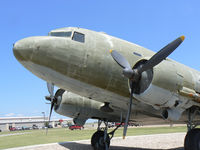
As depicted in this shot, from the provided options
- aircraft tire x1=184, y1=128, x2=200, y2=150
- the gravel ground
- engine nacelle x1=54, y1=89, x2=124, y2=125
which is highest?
engine nacelle x1=54, y1=89, x2=124, y2=125

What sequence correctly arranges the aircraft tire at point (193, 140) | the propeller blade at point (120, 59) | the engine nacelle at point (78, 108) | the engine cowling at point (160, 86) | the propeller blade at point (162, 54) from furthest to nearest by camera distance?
1. the engine nacelle at point (78, 108)
2. the aircraft tire at point (193, 140)
3. the propeller blade at point (120, 59)
4. the engine cowling at point (160, 86)
5. the propeller blade at point (162, 54)

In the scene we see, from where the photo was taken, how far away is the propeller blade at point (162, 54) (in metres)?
7.77

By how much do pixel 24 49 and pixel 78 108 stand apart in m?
6.56

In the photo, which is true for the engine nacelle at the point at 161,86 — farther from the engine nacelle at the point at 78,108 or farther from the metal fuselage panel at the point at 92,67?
the engine nacelle at the point at 78,108

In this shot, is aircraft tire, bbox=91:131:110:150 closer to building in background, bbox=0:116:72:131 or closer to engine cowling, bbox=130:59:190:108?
engine cowling, bbox=130:59:190:108

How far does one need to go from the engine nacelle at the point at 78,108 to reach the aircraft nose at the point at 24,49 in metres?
5.85

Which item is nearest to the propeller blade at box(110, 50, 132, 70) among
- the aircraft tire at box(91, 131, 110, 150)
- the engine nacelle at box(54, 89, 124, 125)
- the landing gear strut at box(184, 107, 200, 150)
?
the landing gear strut at box(184, 107, 200, 150)

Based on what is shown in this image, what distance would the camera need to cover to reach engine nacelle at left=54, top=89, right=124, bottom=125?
43.2 feet

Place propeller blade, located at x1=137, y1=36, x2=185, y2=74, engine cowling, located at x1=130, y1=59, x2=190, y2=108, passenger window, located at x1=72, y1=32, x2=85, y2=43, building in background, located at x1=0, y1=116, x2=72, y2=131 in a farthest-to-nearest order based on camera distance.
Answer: building in background, located at x1=0, y1=116, x2=72, y2=131
passenger window, located at x1=72, y1=32, x2=85, y2=43
engine cowling, located at x1=130, y1=59, x2=190, y2=108
propeller blade, located at x1=137, y1=36, x2=185, y2=74

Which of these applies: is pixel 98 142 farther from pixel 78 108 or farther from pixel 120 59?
pixel 120 59

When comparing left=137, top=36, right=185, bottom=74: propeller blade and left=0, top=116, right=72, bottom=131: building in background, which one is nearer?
left=137, top=36, right=185, bottom=74: propeller blade

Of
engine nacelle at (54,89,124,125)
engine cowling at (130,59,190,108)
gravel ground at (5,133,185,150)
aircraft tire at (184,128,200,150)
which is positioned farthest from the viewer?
gravel ground at (5,133,185,150)

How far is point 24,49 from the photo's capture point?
25.0 feet

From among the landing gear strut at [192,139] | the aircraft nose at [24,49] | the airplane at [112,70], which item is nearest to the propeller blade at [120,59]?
the airplane at [112,70]
